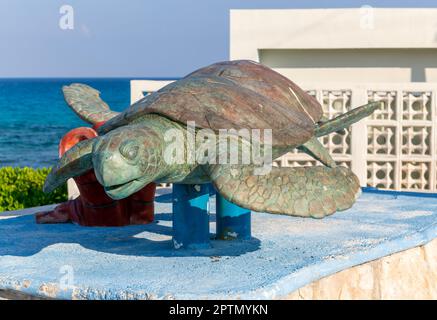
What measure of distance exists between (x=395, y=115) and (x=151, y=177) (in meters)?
4.68

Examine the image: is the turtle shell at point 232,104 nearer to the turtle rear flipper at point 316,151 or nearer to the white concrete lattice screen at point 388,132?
the turtle rear flipper at point 316,151

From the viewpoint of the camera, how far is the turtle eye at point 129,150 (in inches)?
138

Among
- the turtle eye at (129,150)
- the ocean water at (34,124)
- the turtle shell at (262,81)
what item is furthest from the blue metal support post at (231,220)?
the ocean water at (34,124)

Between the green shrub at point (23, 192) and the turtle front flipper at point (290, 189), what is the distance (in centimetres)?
389

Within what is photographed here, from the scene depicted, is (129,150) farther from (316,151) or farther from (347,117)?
(316,151)

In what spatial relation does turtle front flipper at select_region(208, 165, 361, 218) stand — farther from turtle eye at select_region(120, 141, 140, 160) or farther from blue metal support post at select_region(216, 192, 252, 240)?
blue metal support post at select_region(216, 192, 252, 240)

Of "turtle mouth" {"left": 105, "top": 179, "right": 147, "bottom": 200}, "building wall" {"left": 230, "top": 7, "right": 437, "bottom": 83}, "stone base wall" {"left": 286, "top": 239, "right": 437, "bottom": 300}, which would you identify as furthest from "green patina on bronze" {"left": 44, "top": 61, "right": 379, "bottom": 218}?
"building wall" {"left": 230, "top": 7, "right": 437, "bottom": 83}

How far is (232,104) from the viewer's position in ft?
13.3

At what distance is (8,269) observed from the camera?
12.9ft

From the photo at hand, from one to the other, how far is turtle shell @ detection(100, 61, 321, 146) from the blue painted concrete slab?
0.68 metres

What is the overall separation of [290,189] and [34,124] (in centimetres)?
4009

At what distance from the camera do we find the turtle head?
3.49 metres

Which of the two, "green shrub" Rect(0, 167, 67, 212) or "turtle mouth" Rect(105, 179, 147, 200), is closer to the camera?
"turtle mouth" Rect(105, 179, 147, 200)
